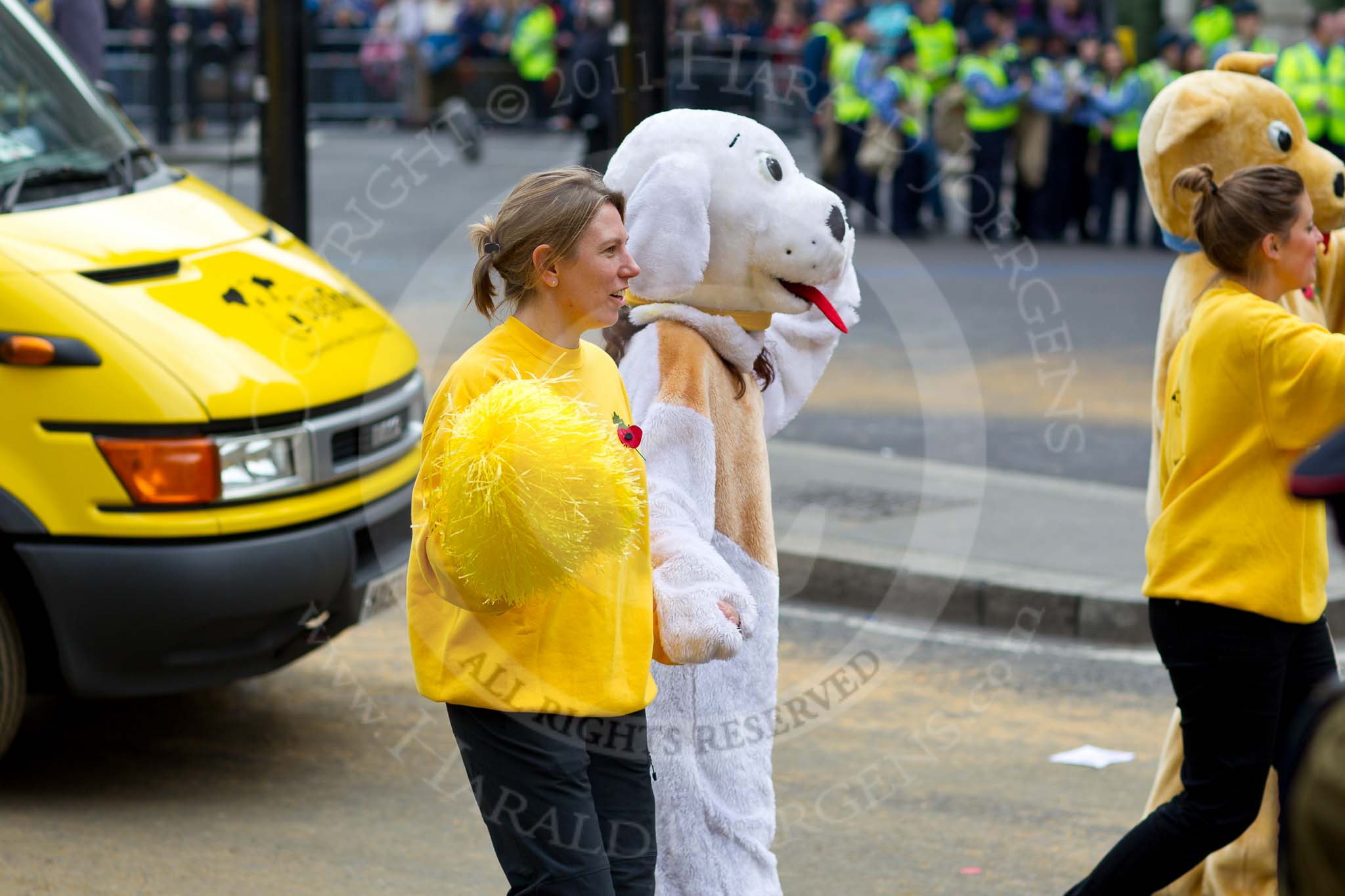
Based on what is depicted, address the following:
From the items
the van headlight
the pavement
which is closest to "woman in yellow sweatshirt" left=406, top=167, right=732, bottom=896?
the van headlight

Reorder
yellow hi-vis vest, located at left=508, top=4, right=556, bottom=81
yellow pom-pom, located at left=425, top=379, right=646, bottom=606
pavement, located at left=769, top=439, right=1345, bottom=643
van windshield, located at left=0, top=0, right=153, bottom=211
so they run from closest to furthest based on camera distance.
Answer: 1. yellow pom-pom, located at left=425, top=379, right=646, bottom=606
2. van windshield, located at left=0, top=0, right=153, bottom=211
3. pavement, located at left=769, top=439, right=1345, bottom=643
4. yellow hi-vis vest, located at left=508, top=4, right=556, bottom=81

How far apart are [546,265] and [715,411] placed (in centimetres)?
56

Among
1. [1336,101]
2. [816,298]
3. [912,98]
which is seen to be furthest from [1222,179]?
[912,98]

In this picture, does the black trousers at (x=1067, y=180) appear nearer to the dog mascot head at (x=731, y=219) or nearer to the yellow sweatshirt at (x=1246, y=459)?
the yellow sweatshirt at (x=1246, y=459)

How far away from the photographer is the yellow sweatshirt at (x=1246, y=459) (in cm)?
366

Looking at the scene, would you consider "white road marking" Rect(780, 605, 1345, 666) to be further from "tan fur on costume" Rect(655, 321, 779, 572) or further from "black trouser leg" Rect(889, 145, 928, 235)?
"black trouser leg" Rect(889, 145, 928, 235)

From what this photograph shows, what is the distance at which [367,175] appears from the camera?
70.3 ft

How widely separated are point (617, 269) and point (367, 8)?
2906 cm

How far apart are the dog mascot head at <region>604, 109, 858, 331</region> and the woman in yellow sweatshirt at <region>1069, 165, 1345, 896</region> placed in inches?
32.0

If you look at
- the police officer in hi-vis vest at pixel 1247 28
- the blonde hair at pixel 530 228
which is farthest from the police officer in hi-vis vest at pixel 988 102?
the blonde hair at pixel 530 228

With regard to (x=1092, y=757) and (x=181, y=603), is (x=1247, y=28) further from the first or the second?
(x=181, y=603)

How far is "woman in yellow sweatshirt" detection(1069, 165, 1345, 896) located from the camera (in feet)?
12.3

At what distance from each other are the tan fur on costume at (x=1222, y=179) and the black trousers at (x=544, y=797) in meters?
1.62

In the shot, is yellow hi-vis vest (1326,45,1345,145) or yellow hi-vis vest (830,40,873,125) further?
yellow hi-vis vest (830,40,873,125)
